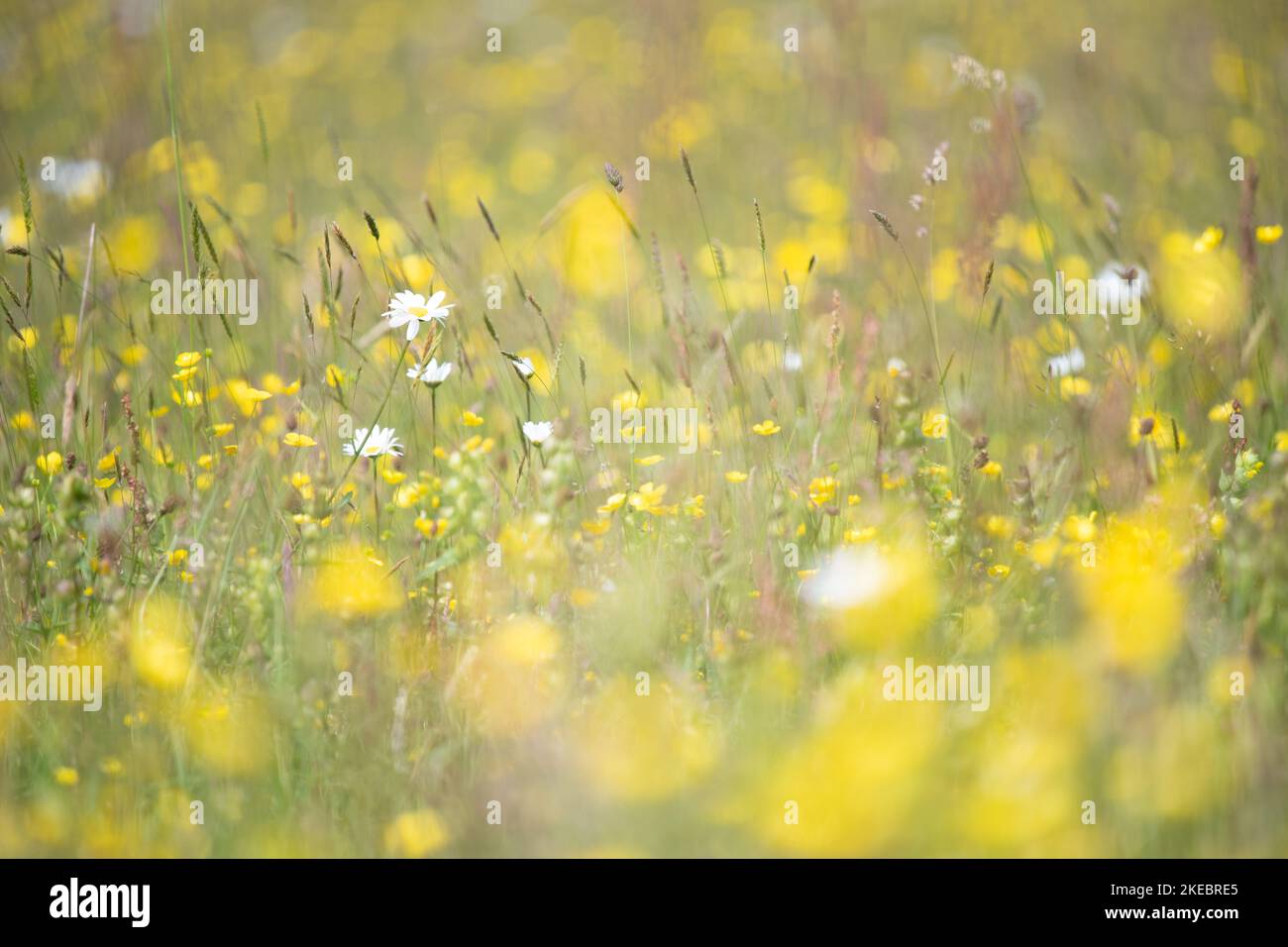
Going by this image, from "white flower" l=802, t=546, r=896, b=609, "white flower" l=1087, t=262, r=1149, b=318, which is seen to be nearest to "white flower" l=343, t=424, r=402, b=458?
"white flower" l=802, t=546, r=896, b=609

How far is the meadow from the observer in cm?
156

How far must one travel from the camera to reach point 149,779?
1738 millimetres

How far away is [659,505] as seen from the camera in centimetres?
220

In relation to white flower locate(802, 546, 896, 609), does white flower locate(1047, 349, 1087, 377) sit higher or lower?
higher

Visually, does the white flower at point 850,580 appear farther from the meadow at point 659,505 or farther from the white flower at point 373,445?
the white flower at point 373,445

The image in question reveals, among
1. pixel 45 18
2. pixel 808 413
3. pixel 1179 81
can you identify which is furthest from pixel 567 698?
pixel 1179 81

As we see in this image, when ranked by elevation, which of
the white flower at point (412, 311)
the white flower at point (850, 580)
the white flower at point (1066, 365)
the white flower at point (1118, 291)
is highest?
the white flower at point (1118, 291)

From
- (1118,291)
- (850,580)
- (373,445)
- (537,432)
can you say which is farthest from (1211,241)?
(373,445)

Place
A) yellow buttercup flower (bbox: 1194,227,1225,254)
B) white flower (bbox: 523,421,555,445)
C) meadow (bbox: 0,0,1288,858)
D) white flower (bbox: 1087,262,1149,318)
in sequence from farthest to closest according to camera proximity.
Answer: white flower (bbox: 1087,262,1149,318) → yellow buttercup flower (bbox: 1194,227,1225,254) → white flower (bbox: 523,421,555,445) → meadow (bbox: 0,0,1288,858)

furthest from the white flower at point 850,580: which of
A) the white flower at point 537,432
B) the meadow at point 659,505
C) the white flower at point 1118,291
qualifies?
the white flower at point 1118,291

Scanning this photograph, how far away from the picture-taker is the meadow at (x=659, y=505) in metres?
1.56

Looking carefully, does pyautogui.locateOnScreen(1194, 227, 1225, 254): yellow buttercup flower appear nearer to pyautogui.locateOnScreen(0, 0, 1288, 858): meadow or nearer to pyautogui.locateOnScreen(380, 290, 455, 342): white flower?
pyautogui.locateOnScreen(0, 0, 1288, 858): meadow

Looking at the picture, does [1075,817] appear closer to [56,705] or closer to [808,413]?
[808,413]

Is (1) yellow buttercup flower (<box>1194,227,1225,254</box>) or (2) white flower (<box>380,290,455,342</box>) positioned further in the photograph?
(1) yellow buttercup flower (<box>1194,227,1225,254</box>)
